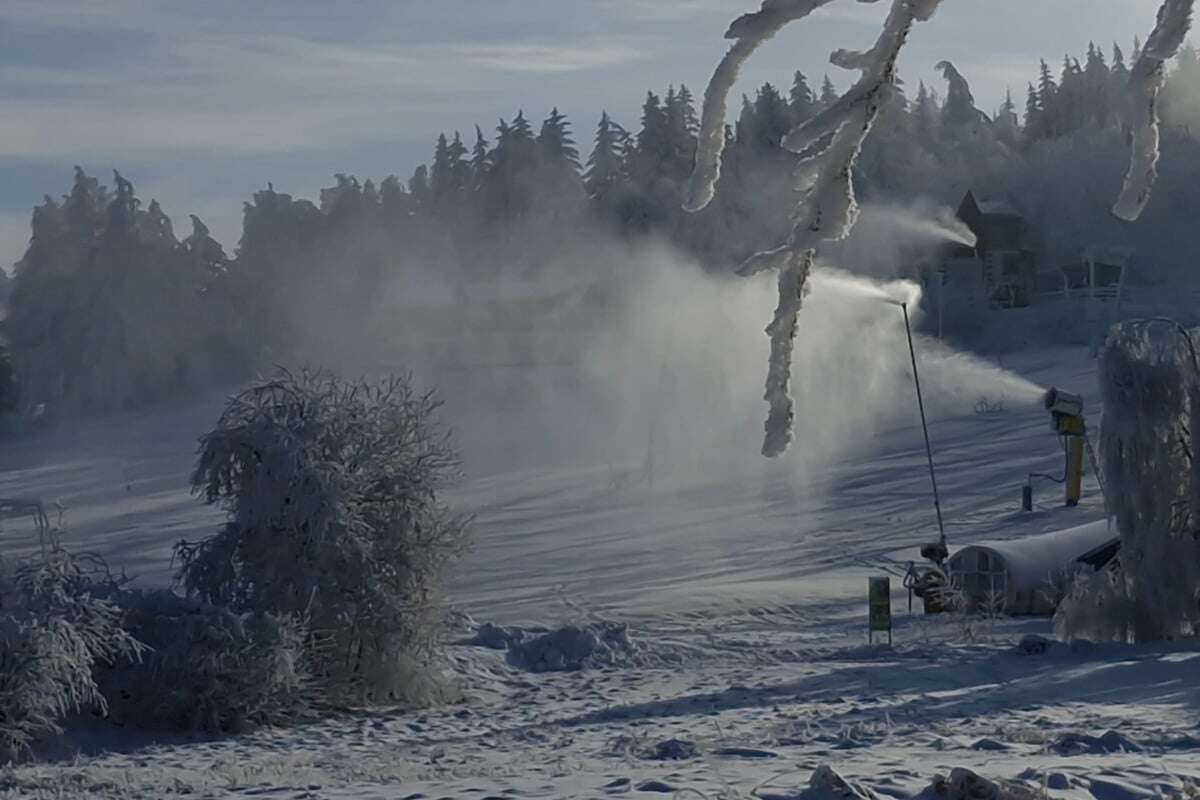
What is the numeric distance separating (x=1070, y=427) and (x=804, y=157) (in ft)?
Result: 129

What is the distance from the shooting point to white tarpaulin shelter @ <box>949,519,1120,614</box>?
3141 cm

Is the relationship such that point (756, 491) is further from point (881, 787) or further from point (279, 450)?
point (881, 787)

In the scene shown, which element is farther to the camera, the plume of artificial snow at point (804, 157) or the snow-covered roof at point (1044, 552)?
the snow-covered roof at point (1044, 552)

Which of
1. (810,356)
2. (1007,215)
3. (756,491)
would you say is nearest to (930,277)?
(1007,215)

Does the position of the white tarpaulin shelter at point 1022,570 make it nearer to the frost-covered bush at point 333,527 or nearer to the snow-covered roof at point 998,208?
the frost-covered bush at point 333,527

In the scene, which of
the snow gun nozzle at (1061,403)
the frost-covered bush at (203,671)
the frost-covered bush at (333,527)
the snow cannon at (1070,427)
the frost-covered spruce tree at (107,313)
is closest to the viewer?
the frost-covered bush at (203,671)

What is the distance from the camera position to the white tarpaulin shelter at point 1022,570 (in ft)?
103

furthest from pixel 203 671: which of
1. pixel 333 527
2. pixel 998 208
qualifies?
pixel 998 208

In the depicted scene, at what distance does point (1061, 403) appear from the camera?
40625mm

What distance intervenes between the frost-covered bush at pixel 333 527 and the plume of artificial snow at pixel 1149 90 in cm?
1911

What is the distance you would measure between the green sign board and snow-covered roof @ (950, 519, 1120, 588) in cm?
570

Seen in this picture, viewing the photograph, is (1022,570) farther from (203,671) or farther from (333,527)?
(203,671)

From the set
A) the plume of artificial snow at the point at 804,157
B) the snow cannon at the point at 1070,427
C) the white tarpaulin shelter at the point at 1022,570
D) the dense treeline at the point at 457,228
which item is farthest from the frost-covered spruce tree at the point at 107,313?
the plume of artificial snow at the point at 804,157

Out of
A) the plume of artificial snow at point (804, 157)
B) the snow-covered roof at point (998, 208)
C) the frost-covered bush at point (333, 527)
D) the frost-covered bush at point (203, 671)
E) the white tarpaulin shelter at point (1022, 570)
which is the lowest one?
the white tarpaulin shelter at point (1022, 570)
